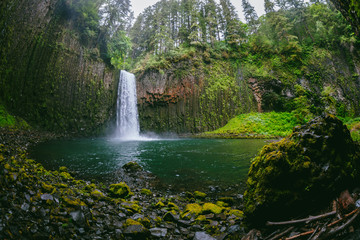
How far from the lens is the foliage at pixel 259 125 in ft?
75.5

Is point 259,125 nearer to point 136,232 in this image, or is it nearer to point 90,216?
point 136,232

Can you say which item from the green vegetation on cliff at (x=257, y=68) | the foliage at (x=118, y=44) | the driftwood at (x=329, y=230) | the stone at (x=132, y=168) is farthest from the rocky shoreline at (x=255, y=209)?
the foliage at (x=118, y=44)

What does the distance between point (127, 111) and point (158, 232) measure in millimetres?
23083

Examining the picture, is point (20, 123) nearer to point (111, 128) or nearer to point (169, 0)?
point (111, 128)

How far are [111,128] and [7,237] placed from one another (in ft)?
75.0

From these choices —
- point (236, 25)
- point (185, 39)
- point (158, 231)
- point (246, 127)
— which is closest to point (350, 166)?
point (158, 231)

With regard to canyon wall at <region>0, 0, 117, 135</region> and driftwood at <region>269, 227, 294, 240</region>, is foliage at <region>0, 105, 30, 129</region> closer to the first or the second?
canyon wall at <region>0, 0, 117, 135</region>

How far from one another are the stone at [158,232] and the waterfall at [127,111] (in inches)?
831

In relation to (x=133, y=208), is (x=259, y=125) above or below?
above

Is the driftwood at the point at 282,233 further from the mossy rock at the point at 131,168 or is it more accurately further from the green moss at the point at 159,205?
the mossy rock at the point at 131,168

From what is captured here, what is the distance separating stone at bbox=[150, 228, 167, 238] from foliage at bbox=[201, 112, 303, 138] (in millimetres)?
20483

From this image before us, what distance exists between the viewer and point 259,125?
968 inches

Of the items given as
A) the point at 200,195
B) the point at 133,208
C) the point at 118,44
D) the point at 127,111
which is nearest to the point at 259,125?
the point at 127,111

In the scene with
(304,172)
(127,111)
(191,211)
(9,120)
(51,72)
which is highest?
(51,72)
